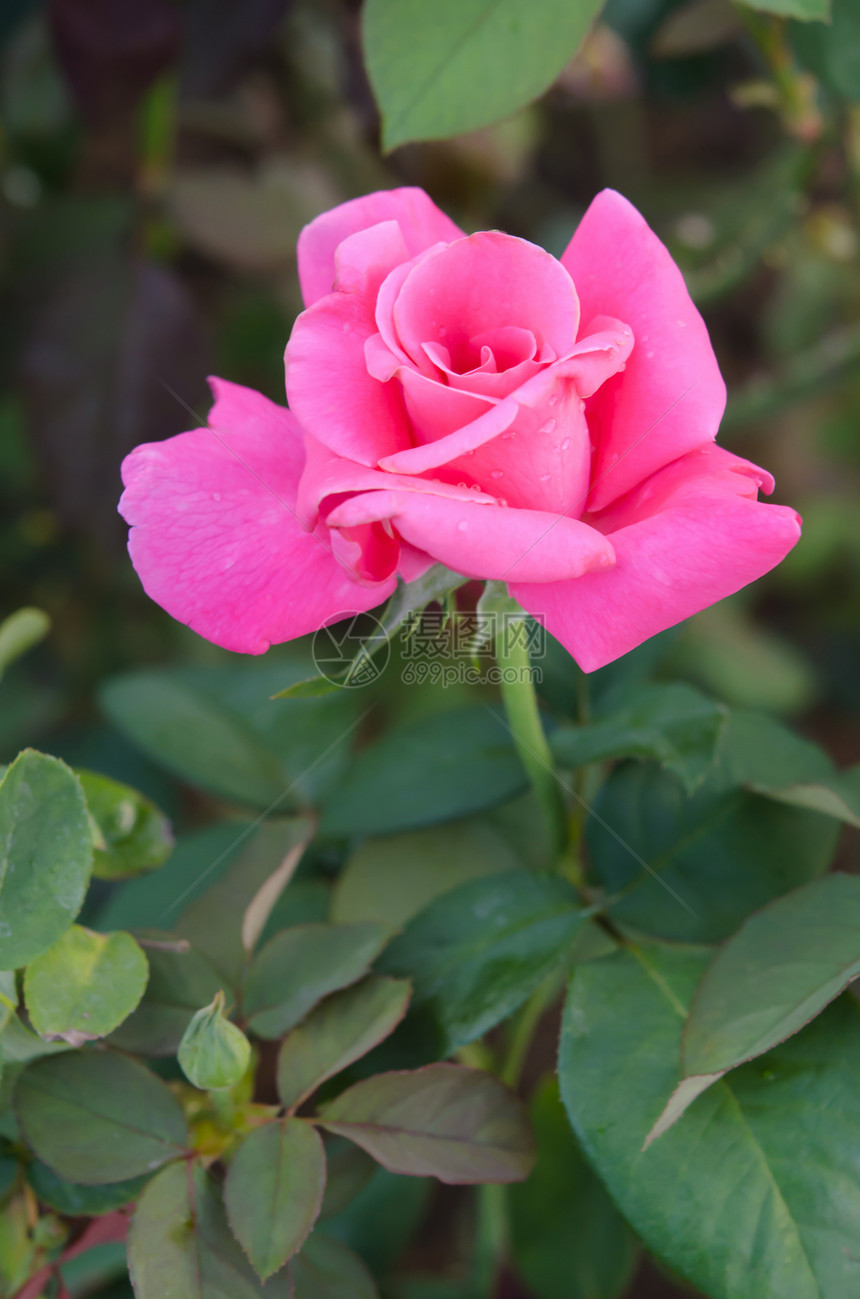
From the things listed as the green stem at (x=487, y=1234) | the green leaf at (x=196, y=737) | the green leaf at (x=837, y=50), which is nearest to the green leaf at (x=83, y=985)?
the green leaf at (x=196, y=737)

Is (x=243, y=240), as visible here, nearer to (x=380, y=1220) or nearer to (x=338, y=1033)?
(x=338, y=1033)

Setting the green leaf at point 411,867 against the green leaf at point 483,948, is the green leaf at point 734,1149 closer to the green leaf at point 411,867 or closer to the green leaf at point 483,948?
the green leaf at point 483,948

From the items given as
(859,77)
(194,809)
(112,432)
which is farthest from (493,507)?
(194,809)

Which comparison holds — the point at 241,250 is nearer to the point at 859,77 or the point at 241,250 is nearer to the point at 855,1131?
the point at 859,77

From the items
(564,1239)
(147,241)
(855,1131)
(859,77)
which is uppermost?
(147,241)

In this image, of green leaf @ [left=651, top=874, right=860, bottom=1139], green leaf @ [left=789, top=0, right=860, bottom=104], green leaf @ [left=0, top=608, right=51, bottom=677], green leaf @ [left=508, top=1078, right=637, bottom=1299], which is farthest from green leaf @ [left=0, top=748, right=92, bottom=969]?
green leaf @ [left=789, top=0, right=860, bottom=104]

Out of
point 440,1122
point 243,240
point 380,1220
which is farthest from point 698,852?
point 243,240

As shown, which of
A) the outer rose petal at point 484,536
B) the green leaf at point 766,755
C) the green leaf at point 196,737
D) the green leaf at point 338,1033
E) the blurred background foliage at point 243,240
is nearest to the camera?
the outer rose petal at point 484,536
